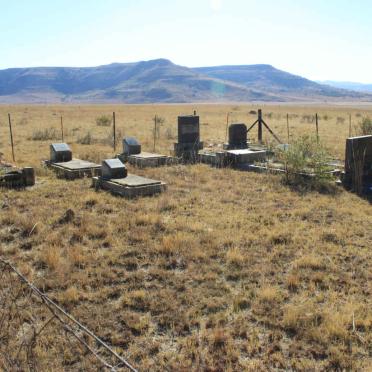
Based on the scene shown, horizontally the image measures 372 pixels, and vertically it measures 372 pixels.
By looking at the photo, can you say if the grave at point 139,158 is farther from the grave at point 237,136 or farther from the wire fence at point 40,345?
the wire fence at point 40,345

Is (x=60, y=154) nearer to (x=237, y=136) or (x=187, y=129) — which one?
(x=187, y=129)

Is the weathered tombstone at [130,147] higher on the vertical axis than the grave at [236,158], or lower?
higher

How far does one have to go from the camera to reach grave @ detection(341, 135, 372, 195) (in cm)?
1077

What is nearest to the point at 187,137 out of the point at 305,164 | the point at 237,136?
the point at 237,136

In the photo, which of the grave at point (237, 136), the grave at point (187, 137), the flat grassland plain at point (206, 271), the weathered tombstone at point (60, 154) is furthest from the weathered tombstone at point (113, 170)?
the grave at point (237, 136)

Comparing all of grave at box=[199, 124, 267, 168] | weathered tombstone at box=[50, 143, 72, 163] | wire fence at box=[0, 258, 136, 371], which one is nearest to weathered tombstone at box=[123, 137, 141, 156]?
weathered tombstone at box=[50, 143, 72, 163]

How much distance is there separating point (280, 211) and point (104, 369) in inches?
224

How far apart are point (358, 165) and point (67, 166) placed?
7.55 metres

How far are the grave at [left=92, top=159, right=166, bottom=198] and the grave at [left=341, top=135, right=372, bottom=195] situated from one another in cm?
442

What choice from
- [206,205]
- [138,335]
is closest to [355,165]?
[206,205]

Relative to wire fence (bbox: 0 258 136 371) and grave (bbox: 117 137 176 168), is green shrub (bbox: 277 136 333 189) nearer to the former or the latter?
grave (bbox: 117 137 176 168)

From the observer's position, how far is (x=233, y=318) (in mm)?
5027

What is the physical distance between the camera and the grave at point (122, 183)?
33.6 feet

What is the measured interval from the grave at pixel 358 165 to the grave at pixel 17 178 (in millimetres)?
7617
